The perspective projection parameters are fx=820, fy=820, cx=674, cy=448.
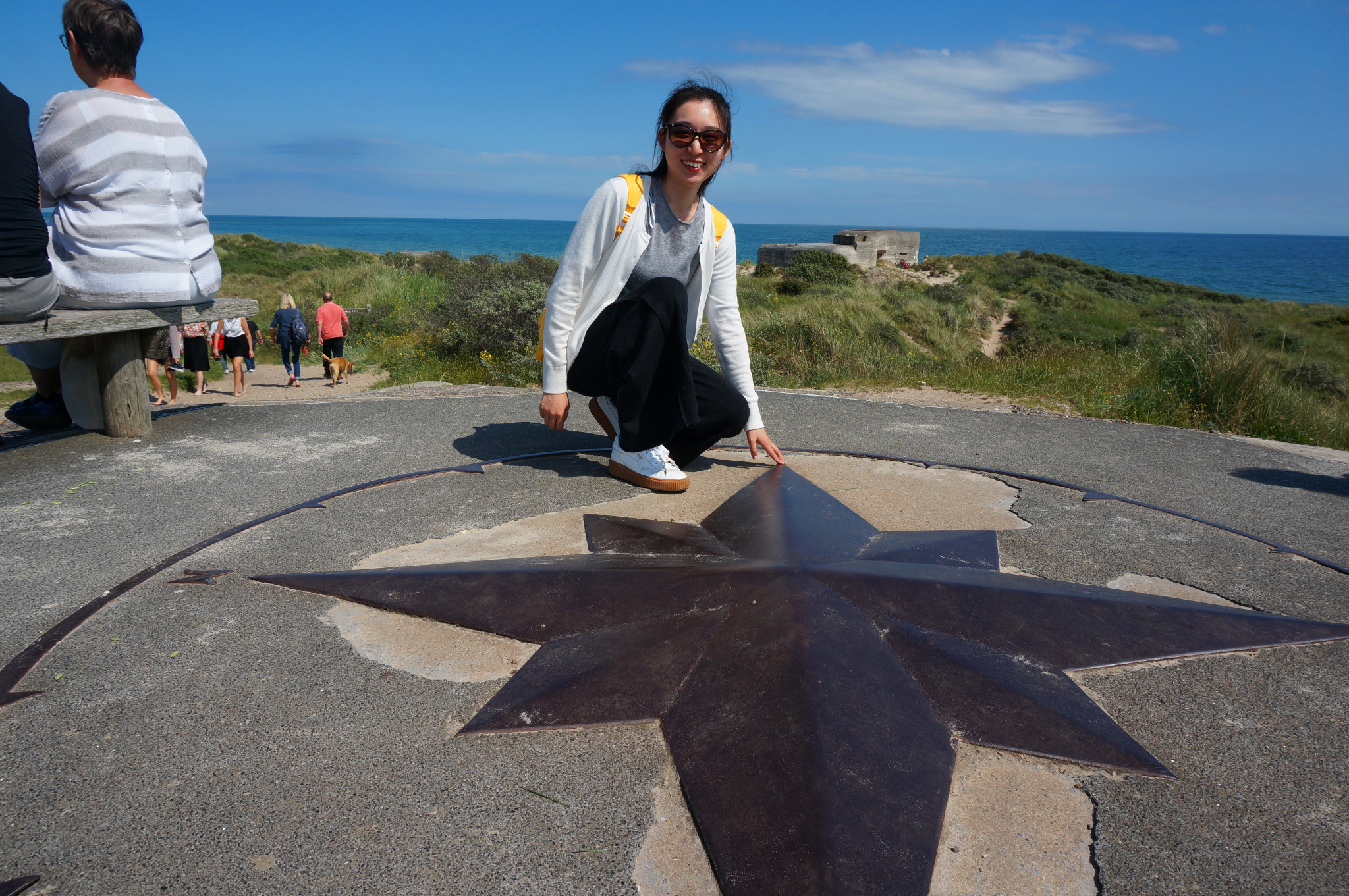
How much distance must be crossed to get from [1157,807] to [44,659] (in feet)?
8.26

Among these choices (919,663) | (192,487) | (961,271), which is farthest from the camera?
(961,271)

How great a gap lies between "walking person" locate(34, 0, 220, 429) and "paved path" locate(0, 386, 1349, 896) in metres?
0.94

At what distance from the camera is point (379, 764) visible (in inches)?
64.4

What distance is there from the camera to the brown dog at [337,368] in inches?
459

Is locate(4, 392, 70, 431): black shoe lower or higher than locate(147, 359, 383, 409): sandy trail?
higher

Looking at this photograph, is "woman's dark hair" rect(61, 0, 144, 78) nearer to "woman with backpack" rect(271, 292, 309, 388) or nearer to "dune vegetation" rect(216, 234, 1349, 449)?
"dune vegetation" rect(216, 234, 1349, 449)

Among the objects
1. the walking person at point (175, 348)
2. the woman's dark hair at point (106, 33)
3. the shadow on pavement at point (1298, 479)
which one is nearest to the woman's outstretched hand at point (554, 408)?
the woman's dark hair at point (106, 33)

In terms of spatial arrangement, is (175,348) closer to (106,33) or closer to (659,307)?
(106,33)

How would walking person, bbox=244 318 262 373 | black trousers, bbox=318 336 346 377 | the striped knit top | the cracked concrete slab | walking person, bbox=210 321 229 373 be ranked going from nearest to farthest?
1. the cracked concrete slab
2. the striped knit top
3. walking person, bbox=210 321 229 373
4. black trousers, bbox=318 336 346 377
5. walking person, bbox=244 318 262 373

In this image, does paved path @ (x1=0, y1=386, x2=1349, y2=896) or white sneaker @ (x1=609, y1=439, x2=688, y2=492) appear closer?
paved path @ (x1=0, y1=386, x2=1349, y2=896)

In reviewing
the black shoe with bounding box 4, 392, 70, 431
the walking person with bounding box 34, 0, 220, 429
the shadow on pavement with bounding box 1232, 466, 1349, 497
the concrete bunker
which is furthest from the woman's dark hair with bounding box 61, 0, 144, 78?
the concrete bunker

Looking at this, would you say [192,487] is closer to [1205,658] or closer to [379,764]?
[379,764]

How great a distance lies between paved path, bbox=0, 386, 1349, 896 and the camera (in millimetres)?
1388

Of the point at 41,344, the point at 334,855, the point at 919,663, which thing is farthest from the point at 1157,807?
the point at 41,344
